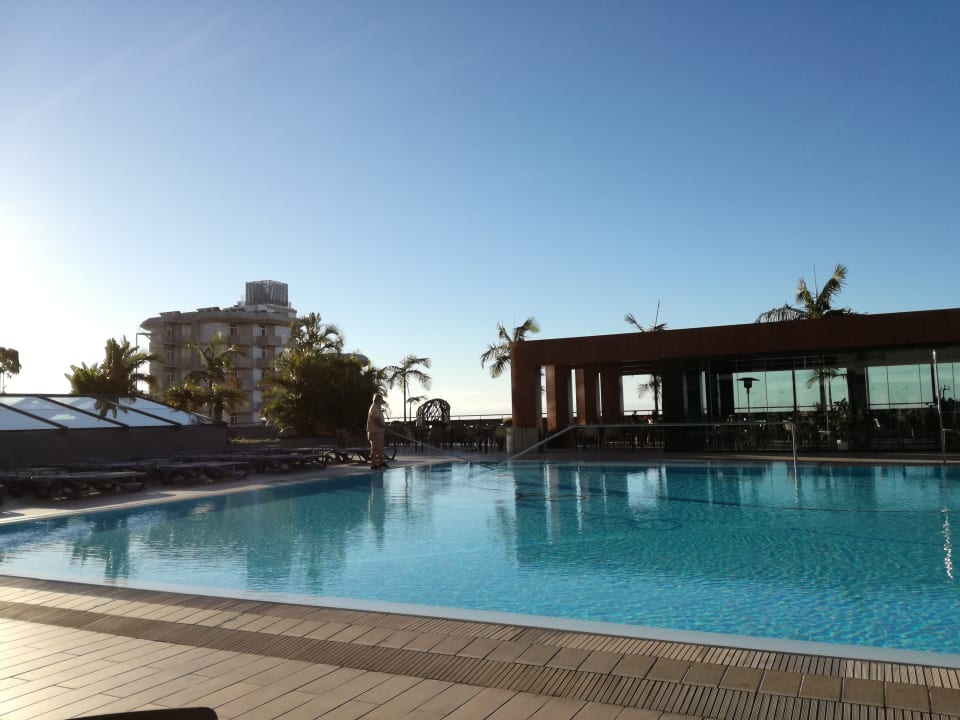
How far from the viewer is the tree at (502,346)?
31.6 metres

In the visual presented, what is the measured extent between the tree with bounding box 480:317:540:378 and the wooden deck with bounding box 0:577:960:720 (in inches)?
1066

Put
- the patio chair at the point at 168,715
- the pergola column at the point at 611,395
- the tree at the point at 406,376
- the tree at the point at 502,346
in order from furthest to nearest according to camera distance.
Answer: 1. the tree at the point at 406,376
2. the tree at the point at 502,346
3. the pergola column at the point at 611,395
4. the patio chair at the point at 168,715

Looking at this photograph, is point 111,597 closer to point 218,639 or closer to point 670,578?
point 218,639

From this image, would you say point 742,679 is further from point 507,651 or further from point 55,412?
point 55,412

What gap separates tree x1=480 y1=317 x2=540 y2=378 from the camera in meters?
31.6

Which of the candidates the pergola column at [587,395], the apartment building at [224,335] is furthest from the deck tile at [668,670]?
the apartment building at [224,335]

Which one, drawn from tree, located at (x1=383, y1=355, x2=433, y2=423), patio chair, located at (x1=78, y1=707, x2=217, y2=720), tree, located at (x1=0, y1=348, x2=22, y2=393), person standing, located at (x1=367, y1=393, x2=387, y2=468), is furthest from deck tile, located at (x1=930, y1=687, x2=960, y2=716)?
tree, located at (x1=0, y1=348, x2=22, y2=393)

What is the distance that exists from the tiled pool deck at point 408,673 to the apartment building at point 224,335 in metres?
61.8

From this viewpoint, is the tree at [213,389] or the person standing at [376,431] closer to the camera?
the person standing at [376,431]

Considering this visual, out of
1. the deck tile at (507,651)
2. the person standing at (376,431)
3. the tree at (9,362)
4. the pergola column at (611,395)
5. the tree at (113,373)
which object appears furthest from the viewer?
the tree at (9,362)

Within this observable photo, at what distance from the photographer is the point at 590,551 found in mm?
8766

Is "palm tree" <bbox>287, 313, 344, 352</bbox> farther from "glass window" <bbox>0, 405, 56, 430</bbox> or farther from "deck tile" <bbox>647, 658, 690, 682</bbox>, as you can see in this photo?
"deck tile" <bbox>647, 658, 690, 682</bbox>

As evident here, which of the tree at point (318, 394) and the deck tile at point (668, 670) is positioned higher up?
the tree at point (318, 394)

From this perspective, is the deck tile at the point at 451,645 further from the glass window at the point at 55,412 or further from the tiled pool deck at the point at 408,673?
the glass window at the point at 55,412
